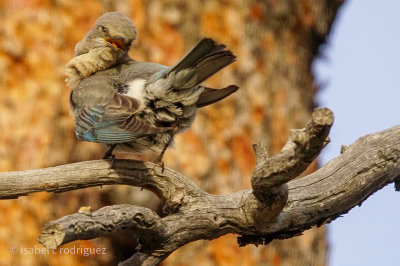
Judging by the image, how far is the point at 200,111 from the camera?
6.11 meters

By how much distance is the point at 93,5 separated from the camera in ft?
20.0

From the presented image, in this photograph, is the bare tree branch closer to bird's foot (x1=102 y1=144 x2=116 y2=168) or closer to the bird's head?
bird's foot (x1=102 y1=144 x2=116 y2=168)

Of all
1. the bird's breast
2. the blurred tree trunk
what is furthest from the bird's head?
the blurred tree trunk

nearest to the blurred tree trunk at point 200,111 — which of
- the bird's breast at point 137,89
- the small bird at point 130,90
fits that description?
the small bird at point 130,90

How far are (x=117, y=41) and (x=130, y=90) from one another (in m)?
0.47

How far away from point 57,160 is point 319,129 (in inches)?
127

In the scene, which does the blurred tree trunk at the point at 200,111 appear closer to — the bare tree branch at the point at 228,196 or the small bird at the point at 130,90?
the small bird at the point at 130,90

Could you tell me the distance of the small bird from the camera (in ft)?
13.5

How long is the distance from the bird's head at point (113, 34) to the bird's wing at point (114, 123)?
0.43 metres

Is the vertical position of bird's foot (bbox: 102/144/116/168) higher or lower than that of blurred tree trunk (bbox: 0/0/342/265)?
lower

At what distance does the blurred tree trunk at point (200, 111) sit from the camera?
5.83 meters

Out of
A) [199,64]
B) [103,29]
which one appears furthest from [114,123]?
[103,29]

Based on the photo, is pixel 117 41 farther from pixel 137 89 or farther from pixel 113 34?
pixel 137 89

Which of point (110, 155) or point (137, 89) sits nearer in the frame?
point (110, 155)
